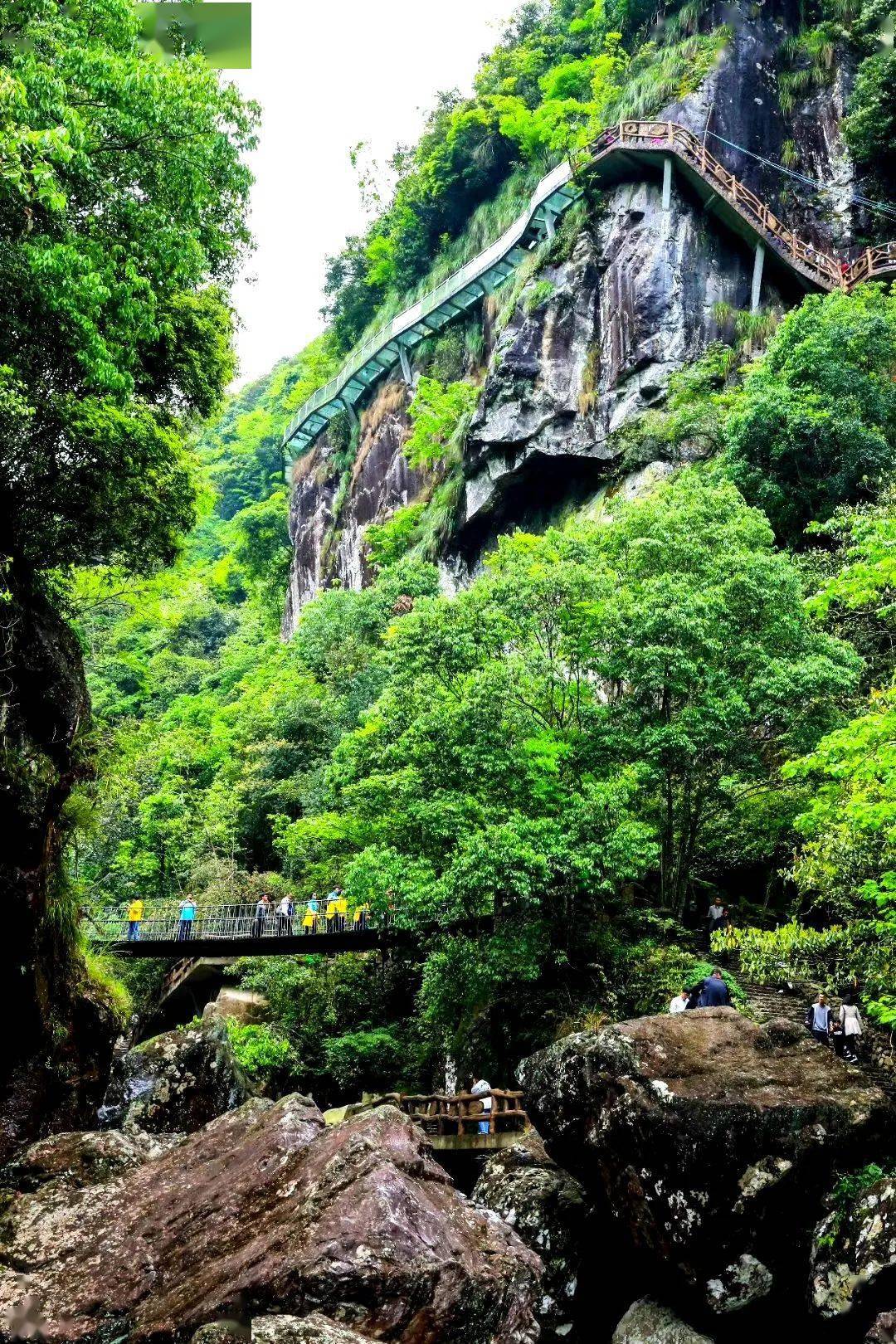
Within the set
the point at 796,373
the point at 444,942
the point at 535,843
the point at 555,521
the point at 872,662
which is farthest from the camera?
the point at 555,521

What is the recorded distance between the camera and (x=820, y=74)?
31.1 meters

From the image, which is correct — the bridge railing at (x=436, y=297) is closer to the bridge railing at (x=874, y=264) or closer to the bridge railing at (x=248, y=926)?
the bridge railing at (x=874, y=264)

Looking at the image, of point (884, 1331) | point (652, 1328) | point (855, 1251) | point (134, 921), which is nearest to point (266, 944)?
point (134, 921)

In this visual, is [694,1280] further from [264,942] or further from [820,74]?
[820,74]

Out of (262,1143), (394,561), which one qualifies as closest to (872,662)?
(262,1143)

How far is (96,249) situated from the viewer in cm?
757

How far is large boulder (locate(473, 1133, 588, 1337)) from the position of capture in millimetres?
9156

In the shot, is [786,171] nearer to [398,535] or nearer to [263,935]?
[398,535]

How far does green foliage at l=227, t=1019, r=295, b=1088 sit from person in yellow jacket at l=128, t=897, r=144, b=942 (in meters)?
2.63

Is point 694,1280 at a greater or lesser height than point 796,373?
lesser

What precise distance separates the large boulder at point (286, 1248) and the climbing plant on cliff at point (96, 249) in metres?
5.60

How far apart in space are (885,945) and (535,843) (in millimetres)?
5036

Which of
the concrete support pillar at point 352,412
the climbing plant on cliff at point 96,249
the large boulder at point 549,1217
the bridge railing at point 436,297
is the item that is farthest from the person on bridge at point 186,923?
the concrete support pillar at point 352,412

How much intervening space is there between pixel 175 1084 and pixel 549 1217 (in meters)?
4.18
